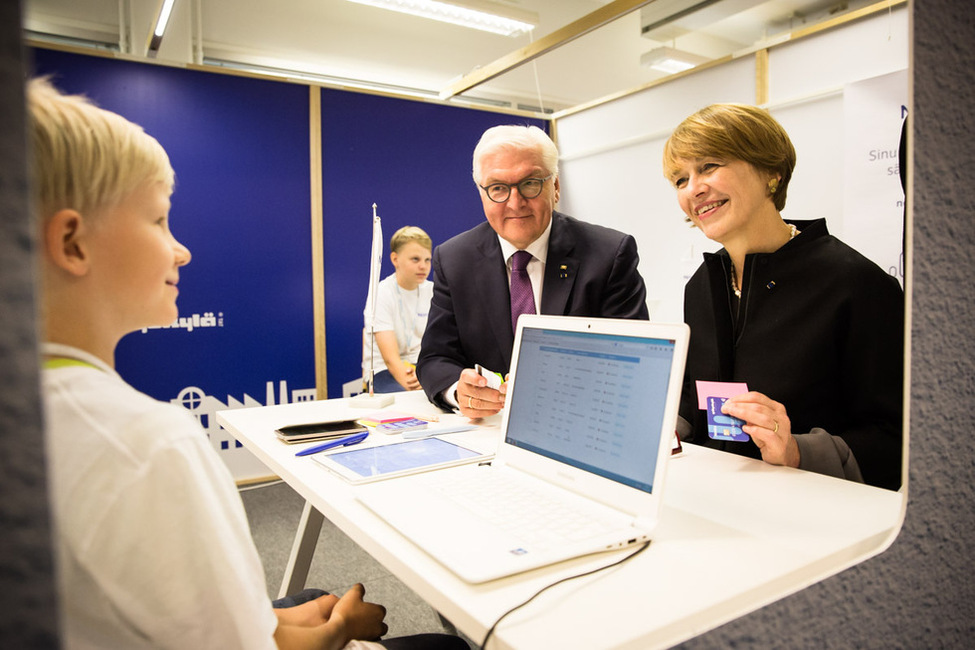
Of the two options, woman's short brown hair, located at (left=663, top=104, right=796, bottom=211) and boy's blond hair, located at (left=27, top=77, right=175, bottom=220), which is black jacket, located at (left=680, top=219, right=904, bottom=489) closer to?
woman's short brown hair, located at (left=663, top=104, right=796, bottom=211)

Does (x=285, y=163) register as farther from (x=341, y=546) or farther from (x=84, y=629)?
(x=84, y=629)

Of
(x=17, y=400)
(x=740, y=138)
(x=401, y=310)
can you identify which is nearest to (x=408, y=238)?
(x=401, y=310)

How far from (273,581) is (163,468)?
2.03 metres

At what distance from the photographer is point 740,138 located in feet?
4.61

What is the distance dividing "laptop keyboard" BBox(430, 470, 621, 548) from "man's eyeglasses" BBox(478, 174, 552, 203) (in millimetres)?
977

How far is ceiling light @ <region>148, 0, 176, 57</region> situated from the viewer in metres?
2.80

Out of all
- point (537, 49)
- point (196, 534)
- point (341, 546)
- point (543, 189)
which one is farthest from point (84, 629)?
point (537, 49)

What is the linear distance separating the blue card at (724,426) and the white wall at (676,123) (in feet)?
6.60

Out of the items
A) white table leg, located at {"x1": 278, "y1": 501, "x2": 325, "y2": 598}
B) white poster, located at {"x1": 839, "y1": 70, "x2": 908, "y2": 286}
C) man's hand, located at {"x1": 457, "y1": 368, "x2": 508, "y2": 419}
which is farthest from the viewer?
white poster, located at {"x1": 839, "y1": 70, "x2": 908, "y2": 286}

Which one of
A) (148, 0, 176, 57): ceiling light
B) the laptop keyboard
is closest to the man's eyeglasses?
the laptop keyboard

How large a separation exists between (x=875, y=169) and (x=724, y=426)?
2144mm

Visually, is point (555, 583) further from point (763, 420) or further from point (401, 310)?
point (401, 310)

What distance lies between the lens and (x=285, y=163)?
3.72 metres

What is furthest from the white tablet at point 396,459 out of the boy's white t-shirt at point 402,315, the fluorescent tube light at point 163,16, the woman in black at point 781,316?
A: the fluorescent tube light at point 163,16
